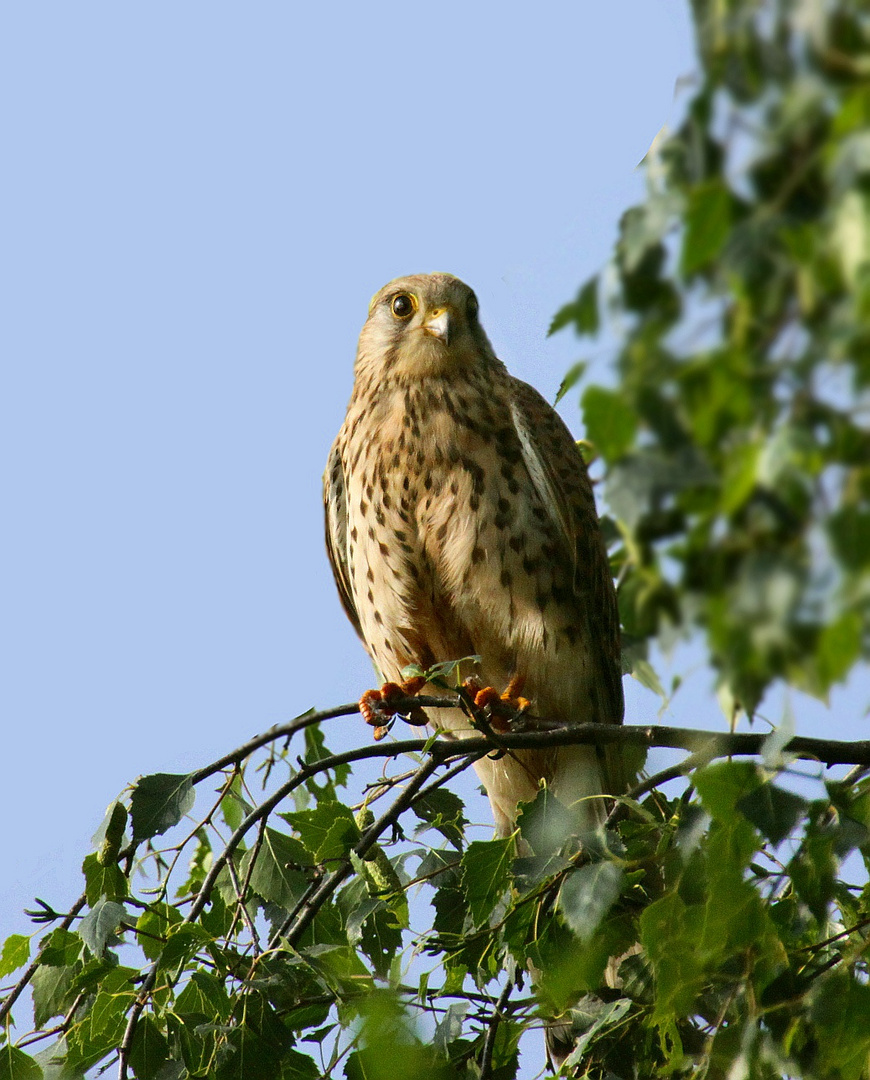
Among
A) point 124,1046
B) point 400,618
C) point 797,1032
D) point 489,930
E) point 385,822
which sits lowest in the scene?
point 124,1046

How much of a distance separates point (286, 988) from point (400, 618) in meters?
1.57

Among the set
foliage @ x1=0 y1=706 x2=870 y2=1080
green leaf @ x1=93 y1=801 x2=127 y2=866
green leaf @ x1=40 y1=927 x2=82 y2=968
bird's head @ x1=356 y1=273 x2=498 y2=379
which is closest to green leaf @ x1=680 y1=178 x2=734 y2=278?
foliage @ x1=0 y1=706 x2=870 y2=1080

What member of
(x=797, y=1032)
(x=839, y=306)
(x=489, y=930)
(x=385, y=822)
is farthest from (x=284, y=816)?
(x=839, y=306)

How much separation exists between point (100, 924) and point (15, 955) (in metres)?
0.34

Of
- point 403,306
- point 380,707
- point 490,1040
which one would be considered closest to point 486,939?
point 490,1040

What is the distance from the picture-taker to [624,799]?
7.11 feet

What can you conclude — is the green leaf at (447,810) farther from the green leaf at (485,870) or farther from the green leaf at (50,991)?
the green leaf at (50,991)

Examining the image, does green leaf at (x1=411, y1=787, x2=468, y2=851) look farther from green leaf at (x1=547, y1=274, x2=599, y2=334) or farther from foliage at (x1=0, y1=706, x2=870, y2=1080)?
green leaf at (x1=547, y1=274, x2=599, y2=334)

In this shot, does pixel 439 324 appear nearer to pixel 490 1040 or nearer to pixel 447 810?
pixel 447 810

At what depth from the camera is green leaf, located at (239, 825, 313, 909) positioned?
7.89ft

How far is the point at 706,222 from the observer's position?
0.84 metres

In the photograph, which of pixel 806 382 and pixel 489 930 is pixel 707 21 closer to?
pixel 806 382

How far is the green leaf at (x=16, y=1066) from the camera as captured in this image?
2203 mm

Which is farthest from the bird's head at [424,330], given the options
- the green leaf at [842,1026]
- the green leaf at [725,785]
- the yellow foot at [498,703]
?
the green leaf at [842,1026]
